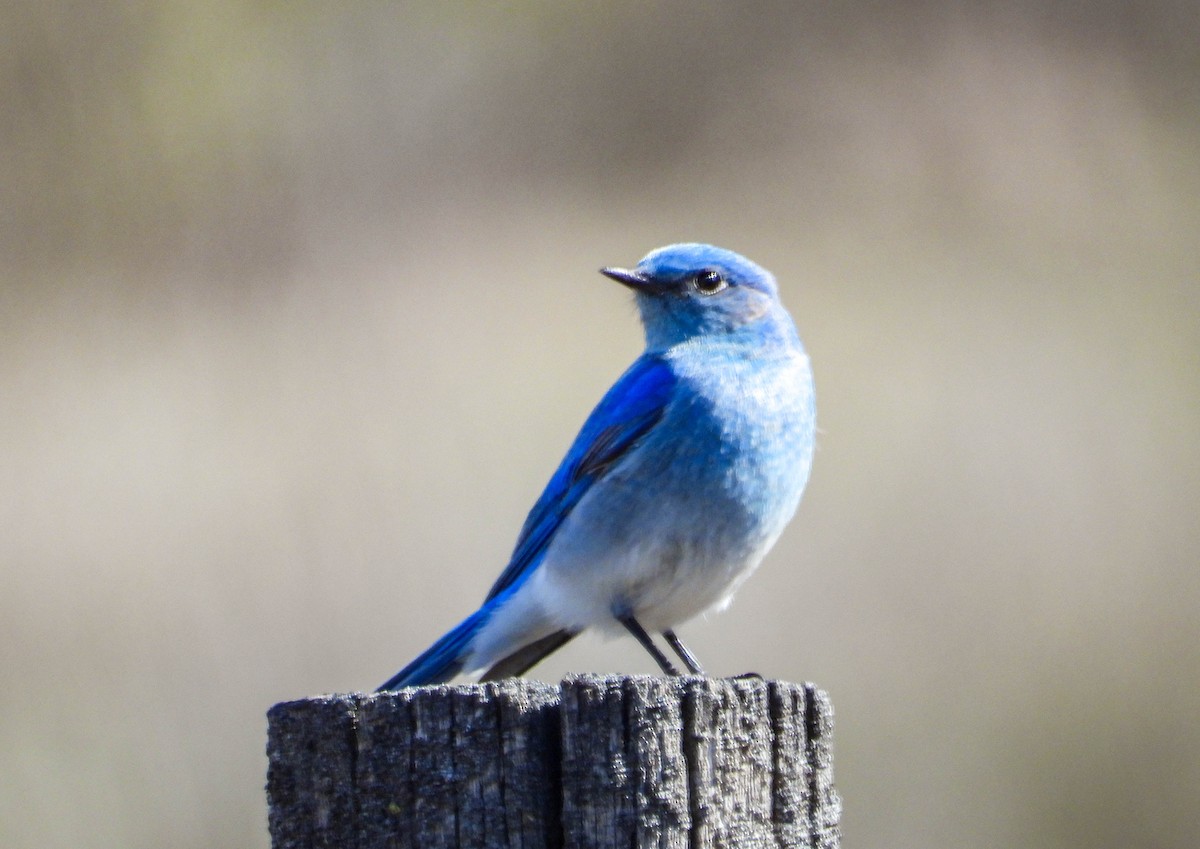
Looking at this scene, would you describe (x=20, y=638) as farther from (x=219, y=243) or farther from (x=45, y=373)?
(x=219, y=243)

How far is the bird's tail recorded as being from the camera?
411cm

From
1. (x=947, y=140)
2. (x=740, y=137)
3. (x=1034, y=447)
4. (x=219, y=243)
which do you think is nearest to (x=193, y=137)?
(x=219, y=243)

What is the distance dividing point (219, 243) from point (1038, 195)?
434cm

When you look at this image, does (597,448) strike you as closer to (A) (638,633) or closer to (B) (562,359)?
(A) (638,633)

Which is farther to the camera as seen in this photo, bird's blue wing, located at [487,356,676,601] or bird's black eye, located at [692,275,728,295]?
bird's black eye, located at [692,275,728,295]

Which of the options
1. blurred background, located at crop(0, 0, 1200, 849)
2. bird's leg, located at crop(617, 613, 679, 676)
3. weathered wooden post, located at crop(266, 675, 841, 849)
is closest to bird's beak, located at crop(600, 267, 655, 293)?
bird's leg, located at crop(617, 613, 679, 676)

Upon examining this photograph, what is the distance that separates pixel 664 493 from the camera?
13.4ft

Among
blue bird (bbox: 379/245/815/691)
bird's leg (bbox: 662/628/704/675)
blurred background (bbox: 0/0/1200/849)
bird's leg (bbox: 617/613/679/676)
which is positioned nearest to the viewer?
blue bird (bbox: 379/245/815/691)

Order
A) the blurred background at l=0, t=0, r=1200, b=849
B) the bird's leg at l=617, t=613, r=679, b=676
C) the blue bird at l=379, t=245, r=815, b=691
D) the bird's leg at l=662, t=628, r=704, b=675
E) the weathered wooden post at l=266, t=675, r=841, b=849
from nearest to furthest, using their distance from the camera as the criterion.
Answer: the weathered wooden post at l=266, t=675, r=841, b=849
the blue bird at l=379, t=245, r=815, b=691
the bird's leg at l=617, t=613, r=679, b=676
the bird's leg at l=662, t=628, r=704, b=675
the blurred background at l=0, t=0, r=1200, b=849

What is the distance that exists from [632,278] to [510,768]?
8.15ft

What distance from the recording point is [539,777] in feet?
7.36

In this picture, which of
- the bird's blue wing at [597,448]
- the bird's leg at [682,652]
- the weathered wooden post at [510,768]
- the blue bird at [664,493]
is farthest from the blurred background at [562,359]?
the weathered wooden post at [510,768]

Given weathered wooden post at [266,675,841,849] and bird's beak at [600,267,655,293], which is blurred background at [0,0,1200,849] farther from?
weathered wooden post at [266,675,841,849]

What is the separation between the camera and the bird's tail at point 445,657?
4.11 meters
